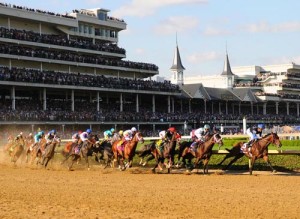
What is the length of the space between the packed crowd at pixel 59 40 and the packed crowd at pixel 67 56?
867mm

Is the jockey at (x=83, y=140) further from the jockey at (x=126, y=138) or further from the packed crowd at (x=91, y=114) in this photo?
the packed crowd at (x=91, y=114)

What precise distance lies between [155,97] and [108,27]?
961 centimetres

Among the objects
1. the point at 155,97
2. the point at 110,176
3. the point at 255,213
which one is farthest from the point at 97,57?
Result: the point at 255,213

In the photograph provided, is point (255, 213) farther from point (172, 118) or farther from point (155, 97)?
point (155, 97)

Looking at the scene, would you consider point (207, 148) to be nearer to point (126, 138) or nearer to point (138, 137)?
point (138, 137)

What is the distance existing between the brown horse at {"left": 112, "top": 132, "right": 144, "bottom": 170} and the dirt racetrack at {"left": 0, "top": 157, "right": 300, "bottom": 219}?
2.56 feet

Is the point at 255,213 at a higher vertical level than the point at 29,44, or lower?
lower

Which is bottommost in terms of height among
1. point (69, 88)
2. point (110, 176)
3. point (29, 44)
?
point (110, 176)

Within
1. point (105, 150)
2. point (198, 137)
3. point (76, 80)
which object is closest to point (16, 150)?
point (105, 150)

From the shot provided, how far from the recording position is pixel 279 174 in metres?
21.0

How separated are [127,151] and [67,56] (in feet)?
114

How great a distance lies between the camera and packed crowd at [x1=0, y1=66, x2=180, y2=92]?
158 ft

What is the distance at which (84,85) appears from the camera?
54.5 metres

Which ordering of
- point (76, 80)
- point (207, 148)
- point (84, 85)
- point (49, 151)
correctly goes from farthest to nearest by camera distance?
point (84, 85) < point (76, 80) < point (49, 151) < point (207, 148)
